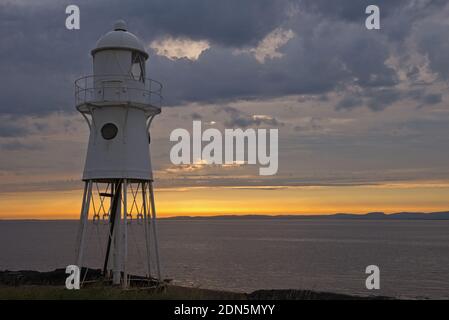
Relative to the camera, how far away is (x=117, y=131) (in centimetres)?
2189

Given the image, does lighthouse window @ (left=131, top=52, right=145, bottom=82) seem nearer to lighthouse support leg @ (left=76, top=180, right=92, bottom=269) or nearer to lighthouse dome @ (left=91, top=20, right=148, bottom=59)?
lighthouse dome @ (left=91, top=20, right=148, bottom=59)

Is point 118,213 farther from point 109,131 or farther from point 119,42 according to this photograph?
point 119,42

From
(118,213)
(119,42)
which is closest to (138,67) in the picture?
(119,42)

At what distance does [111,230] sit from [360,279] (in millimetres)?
41224

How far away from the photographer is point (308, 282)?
55250 mm

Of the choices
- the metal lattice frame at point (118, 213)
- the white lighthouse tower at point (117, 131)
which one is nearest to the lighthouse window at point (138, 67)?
the white lighthouse tower at point (117, 131)

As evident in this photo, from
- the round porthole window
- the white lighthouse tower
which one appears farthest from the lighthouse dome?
the round porthole window

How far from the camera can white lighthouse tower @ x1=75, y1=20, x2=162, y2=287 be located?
21.7 metres

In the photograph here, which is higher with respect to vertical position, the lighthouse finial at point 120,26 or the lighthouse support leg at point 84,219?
the lighthouse finial at point 120,26

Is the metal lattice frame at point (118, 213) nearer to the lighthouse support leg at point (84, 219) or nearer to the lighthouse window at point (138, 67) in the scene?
the lighthouse support leg at point (84, 219)

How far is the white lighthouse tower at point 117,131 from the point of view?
21.7 meters

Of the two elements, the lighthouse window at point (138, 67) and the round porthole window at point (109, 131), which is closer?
the round porthole window at point (109, 131)

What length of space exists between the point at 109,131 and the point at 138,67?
3195 mm
